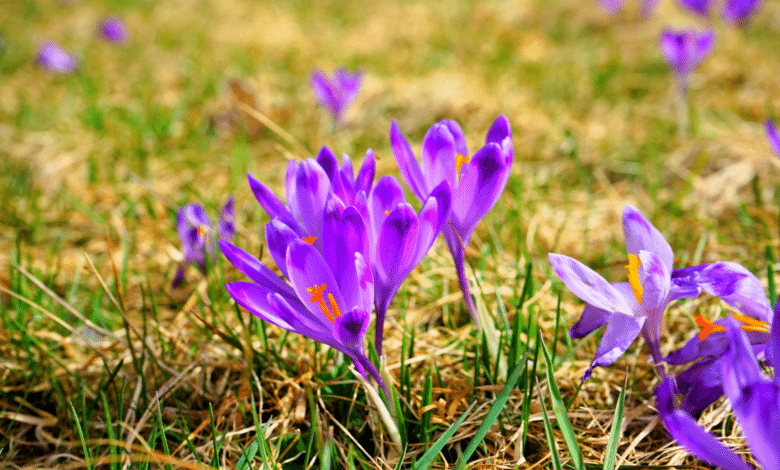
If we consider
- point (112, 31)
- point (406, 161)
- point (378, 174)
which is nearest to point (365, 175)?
point (406, 161)

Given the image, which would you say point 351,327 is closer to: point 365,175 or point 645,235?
point 365,175

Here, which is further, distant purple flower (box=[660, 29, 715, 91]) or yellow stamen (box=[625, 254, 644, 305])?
distant purple flower (box=[660, 29, 715, 91])

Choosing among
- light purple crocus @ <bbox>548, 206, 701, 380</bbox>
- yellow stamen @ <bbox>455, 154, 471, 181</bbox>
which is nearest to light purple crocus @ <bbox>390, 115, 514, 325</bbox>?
yellow stamen @ <bbox>455, 154, 471, 181</bbox>

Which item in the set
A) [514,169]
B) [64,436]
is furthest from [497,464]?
[514,169]

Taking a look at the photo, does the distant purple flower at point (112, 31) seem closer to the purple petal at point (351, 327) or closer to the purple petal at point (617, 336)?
the purple petal at point (351, 327)

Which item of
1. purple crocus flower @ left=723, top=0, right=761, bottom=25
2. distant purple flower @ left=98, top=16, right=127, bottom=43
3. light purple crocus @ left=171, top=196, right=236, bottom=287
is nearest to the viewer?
light purple crocus @ left=171, top=196, right=236, bottom=287

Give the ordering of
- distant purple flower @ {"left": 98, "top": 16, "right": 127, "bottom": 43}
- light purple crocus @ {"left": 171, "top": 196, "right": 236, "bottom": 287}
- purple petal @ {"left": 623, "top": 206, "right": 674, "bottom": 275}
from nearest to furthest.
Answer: purple petal @ {"left": 623, "top": 206, "right": 674, "bottom": 275}
light purple crocus @ {"left": 171, "top": 196, "right": 236, "bottom": 287}
distant purple flower @ {"left": 98, "top": 16, "right": 127, "bottom": 43}

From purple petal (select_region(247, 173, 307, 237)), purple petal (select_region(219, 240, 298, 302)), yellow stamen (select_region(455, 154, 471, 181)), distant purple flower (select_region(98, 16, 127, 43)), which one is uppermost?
distant purple flower (select_region(98, 16, 127, 43))

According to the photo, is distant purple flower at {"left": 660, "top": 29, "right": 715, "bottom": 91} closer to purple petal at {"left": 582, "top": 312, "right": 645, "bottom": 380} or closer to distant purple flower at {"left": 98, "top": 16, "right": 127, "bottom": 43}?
purple petal at {"left": 582, "top": 312, "right": 645, "bottom": 380}
